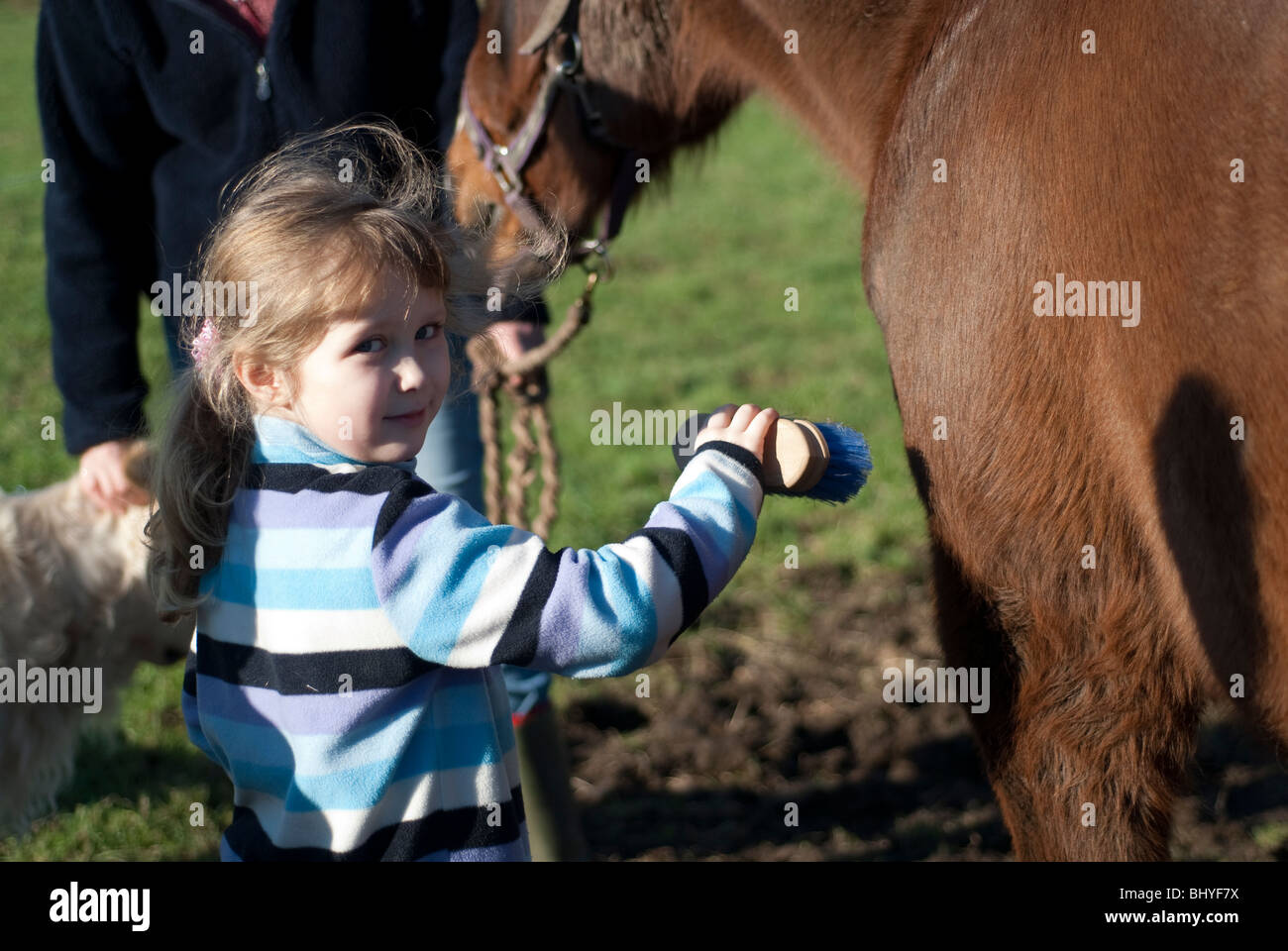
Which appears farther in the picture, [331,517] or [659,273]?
[659,273]

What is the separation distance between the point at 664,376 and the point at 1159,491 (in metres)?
4.53

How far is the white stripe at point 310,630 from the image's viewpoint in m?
1.42

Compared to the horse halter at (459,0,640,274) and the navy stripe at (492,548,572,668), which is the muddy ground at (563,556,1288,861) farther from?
the navy stripe at (492,548,572,668)

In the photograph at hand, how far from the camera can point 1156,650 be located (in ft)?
5.47

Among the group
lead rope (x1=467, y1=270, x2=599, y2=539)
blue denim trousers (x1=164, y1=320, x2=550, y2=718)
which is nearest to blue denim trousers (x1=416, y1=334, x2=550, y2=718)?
blue denim trousers (x1=164, y1=320, x2=550, y2=718)

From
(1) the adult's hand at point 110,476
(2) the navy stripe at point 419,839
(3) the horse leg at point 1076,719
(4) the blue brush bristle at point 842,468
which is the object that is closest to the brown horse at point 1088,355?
(3) the horse leg at point 1076,719

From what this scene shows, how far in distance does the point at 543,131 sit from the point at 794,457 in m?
1.31

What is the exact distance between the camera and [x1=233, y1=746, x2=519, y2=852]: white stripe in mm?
1462

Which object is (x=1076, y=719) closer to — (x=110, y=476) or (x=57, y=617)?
(x=110, y=476)

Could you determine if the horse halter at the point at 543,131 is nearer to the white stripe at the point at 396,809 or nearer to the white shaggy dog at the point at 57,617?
the white shaggy dog at the point at 57,617

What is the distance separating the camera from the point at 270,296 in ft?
4.81
